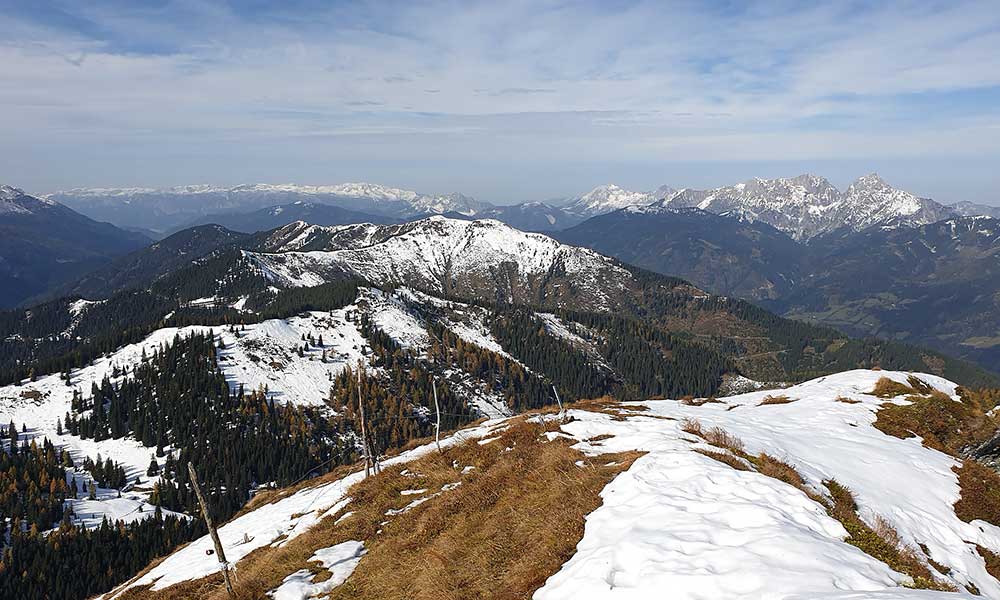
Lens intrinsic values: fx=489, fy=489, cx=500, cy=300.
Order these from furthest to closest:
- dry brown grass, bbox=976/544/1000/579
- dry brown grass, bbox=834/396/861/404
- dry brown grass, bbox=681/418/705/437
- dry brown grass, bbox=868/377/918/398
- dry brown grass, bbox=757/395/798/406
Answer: dry brown grass, bbox=757/395/798/406 → dry brown grass, bbox=868/377/918/398 → dry brown grass, bbox=834/396/861/404 → dry brown grass, bbox=681/418/705/437 → dry brown grass, bbox=976/544/1000/579

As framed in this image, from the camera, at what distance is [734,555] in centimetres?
1116

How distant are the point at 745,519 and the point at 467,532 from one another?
9341 mm

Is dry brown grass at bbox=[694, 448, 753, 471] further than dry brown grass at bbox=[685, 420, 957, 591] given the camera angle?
Yes

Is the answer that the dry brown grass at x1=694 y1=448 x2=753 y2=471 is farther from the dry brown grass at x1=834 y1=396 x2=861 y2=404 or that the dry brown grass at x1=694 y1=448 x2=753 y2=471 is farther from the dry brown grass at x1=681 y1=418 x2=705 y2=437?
the dry brown grass at x1=834 y1=396 x2=861 y2=404

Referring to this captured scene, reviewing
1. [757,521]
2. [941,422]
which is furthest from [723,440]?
[941,422]

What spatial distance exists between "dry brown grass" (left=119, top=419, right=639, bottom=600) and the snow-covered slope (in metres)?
0.76

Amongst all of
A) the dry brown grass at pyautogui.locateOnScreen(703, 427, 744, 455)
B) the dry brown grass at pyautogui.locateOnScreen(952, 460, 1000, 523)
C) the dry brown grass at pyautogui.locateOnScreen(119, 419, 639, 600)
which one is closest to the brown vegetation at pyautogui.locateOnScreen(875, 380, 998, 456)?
the dry brown grass at pyautogui.locateOnScreen(952, 460, 1000, 523)

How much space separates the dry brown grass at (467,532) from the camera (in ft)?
47.3

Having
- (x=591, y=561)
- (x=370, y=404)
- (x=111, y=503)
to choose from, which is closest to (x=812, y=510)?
(x=591, y=561)

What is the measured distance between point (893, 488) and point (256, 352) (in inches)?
6529

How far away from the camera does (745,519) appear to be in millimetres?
13336

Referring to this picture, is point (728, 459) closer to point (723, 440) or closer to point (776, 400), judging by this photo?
point (723, 440)

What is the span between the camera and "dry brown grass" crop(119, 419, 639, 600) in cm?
1441

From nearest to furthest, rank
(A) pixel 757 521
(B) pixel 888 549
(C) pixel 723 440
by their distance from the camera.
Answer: (B) pixel 888 549 → (A) pixel 757 521 → (C) pixel 723 440
